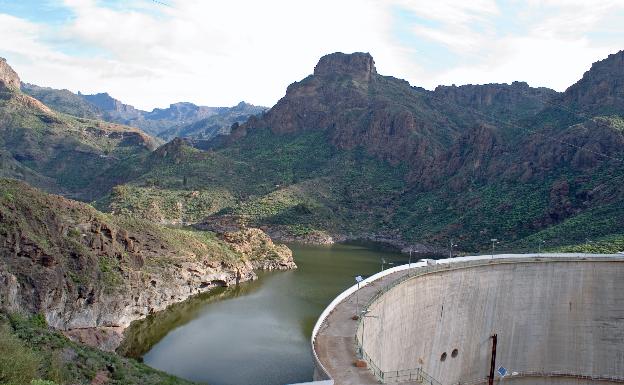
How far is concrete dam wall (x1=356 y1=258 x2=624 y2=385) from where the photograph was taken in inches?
1458

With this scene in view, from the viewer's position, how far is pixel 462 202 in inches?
3757

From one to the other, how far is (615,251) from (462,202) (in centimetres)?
4790

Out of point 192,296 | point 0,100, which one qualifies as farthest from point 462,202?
point 0,100

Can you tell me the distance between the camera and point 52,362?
71.8 ft

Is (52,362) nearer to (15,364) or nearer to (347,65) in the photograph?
(15,364)

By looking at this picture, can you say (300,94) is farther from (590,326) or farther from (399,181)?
(590,326)

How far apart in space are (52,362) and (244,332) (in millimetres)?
23146

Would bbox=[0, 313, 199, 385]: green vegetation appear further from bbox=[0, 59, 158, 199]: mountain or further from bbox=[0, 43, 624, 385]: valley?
bbox=[0, 59, 158, 199]: mountain

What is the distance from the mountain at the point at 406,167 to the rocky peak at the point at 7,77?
178 ft

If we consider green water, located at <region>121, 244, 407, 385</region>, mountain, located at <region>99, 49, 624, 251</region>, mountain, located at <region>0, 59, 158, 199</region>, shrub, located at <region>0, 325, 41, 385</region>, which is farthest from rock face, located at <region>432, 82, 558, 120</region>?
shrub, located at <region>0, 325, 41, 385</region>

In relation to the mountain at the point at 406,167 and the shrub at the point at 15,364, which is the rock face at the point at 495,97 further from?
the shrub at the point at 15,364

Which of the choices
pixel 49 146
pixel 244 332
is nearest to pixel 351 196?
pixel 244 332

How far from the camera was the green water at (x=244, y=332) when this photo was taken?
35.6 meters

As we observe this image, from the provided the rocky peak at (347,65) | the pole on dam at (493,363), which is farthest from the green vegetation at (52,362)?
the rocky peak at (347,65)
